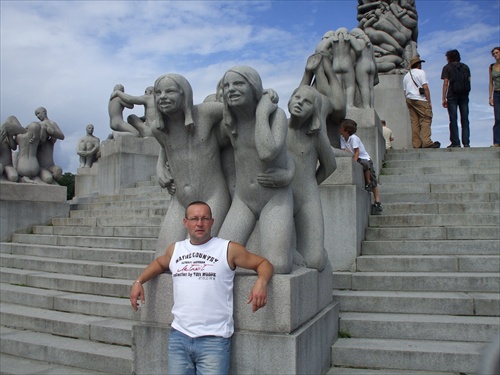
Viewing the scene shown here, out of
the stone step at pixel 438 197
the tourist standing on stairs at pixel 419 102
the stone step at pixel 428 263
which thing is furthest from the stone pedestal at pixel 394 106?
the stone step at pixel 428 263

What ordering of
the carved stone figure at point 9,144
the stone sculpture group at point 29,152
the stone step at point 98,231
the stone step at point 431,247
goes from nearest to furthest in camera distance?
the stone step at point 431,247 < the stone step at point 98,231 < the carved stone figure at point 9,144 < the stone sculpture group at point 29,152

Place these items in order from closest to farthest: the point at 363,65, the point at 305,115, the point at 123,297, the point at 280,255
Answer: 1. the point at 280,255
2. the point at 305,115
3. the point at 123,297
4. the point at 363,65

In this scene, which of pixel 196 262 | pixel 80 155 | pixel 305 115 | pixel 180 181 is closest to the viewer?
pixel 196 262

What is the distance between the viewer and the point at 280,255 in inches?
168

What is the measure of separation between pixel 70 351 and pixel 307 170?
309 centimetres

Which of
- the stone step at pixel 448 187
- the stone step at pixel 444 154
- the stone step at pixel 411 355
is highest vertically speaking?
the stone step at pixel 444 154

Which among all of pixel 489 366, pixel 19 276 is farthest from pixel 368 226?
pixel 489 366

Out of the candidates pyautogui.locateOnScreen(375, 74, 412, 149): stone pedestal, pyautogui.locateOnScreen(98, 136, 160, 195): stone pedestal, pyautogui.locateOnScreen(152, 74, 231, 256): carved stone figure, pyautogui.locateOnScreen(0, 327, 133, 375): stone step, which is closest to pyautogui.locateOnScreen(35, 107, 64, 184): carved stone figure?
pyautogui.locateOnScreen(98, 136, 160, 195): stone pedestal

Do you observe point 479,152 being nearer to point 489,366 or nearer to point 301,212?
point 301,212

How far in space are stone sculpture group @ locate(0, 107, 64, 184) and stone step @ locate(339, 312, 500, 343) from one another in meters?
9.30

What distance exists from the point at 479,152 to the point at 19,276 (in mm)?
9422

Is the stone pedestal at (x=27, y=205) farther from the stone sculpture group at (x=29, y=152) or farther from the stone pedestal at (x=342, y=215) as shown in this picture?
the stone pedestal at (x=342, y=215)

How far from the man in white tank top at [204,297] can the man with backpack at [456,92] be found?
10.7m

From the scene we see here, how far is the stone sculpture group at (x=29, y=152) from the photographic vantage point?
12383mm
